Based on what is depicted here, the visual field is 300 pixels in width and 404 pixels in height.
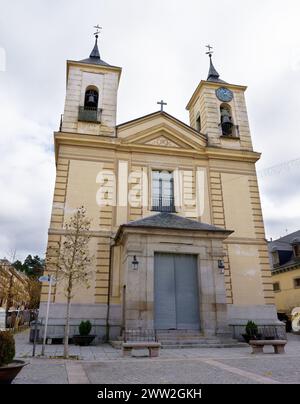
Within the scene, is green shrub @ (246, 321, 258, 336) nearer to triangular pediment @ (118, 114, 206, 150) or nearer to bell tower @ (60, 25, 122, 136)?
triangular pediment @ (118, 114, 206, 150)

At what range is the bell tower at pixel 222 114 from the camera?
2112 cm

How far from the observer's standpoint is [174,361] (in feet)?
29.9

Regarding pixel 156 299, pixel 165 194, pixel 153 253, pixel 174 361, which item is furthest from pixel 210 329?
pixel 165 194

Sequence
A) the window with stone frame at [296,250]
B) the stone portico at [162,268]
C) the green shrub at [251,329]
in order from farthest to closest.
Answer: the window with stone frame at [296,250] < the green shrub at [251,329] < the stone portico at [162,268]

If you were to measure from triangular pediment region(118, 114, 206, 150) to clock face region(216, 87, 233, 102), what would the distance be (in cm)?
395

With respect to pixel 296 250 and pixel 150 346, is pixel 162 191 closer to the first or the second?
pixel 150 346

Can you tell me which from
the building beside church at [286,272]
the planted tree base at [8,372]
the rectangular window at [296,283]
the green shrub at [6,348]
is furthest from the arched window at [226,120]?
the planted tree base at [8,372]

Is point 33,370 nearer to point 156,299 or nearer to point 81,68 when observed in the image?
point 156,299

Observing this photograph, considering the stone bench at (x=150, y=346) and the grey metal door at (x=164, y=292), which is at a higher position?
the grey metal door at (x=164, y=292)

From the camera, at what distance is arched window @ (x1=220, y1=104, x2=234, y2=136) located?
21688 millimetres

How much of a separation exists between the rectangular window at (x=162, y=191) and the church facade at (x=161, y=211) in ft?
0.20

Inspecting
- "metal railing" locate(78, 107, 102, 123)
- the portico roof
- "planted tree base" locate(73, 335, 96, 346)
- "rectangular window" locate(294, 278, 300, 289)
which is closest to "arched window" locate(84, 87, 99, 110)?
"metal railing" locate(78, 107, 102, 123)

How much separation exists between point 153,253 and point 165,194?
5.00 m

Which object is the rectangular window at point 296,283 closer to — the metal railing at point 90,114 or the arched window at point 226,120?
the arched window at point 226,120
